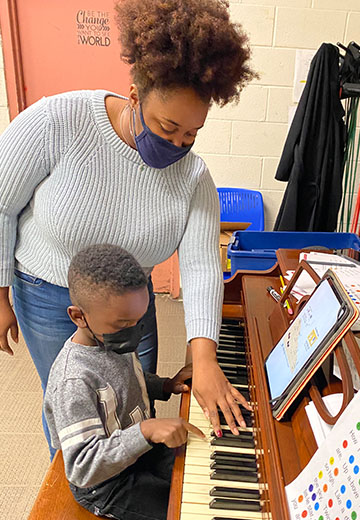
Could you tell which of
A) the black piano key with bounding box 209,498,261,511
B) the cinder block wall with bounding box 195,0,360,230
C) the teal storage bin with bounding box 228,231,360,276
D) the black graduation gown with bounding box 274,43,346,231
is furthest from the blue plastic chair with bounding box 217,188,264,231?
the black piano key with bounding box 209,498,261,511

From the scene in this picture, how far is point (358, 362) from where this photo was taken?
646 millimetres

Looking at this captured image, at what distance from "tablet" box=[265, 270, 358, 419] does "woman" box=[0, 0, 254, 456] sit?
14 centimetres

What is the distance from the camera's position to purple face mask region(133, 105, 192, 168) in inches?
37.8

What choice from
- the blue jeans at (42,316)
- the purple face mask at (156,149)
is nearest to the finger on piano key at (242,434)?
the blue jeans at (42,316)

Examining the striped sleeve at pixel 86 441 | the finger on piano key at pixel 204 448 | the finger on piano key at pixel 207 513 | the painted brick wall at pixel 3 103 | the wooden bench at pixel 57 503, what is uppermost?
the painted brick wall at pixel 3 103

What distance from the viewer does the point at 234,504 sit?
768 millimetres

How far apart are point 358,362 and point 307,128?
1.75m

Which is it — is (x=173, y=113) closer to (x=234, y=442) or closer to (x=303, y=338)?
(x=303, y=338)

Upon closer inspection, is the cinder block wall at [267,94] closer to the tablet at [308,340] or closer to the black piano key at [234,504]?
the tablet at [308,340]

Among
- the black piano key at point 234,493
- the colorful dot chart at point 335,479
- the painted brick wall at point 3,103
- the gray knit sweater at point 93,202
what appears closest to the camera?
the colorful dot chart at point 335,479

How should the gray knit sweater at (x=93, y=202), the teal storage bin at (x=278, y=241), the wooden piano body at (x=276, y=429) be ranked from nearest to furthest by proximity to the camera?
1. the wooden piano body at (x=276, y=429)
2. the gray knit sweater at (x=93, y=202)
3. the teal storage bin at (x=278, y=241)

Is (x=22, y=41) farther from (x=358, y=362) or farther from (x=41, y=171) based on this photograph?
(x=358, y=362)

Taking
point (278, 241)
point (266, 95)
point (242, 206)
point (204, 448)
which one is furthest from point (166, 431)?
point (266, 95)

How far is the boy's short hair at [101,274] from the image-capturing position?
0.89 metres
